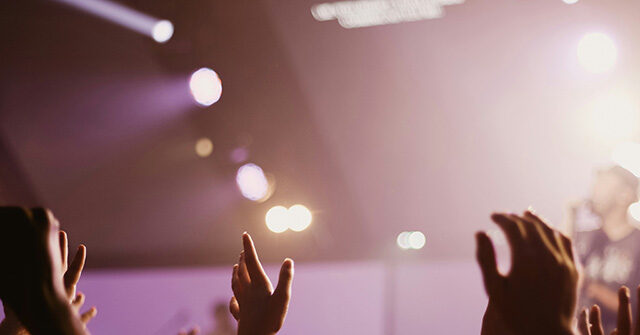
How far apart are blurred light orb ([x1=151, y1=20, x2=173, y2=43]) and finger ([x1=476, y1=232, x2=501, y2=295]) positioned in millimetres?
4094

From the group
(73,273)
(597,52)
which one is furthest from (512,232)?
(597,52)

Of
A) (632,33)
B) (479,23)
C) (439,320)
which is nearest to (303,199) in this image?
(439,320)


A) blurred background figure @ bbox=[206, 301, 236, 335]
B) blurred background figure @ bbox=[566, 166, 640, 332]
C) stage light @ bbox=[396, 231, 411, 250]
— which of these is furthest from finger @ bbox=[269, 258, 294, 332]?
stage light @ bbox=[396, 231, 411, 250]

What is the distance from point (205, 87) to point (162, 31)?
2.24 feet

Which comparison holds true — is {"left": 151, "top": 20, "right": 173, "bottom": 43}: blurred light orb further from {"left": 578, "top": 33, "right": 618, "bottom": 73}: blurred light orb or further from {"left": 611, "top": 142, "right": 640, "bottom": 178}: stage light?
{"left": 611, "top": 142, "right": 640, "bottom": 178}: stage light

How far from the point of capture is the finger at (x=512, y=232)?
2.92 feet

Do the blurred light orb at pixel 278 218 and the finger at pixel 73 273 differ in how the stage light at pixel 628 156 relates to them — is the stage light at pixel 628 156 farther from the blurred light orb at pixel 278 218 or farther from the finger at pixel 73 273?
the finger at pixel 73 273

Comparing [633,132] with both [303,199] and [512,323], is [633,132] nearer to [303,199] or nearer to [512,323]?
[303,199]

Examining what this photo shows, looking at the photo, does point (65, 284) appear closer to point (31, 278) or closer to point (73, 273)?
point (73, 273)

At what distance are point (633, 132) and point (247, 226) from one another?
3926mm

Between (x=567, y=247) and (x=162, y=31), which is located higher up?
(x=162, y=31)

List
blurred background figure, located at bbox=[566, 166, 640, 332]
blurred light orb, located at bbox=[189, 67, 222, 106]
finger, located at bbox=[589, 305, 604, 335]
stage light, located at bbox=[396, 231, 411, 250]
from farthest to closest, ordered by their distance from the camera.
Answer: stage light, located at bbox=[396, 231, 411, 250]
blurred light orb, located at bbox=[189, 67, 222, 106]
blurred background figure, located at bbox=[566, 166, 640, 332]
finger, located at bbox=[589, 305, 604, 335]

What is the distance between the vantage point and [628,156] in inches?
182

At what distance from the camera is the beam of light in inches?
167
